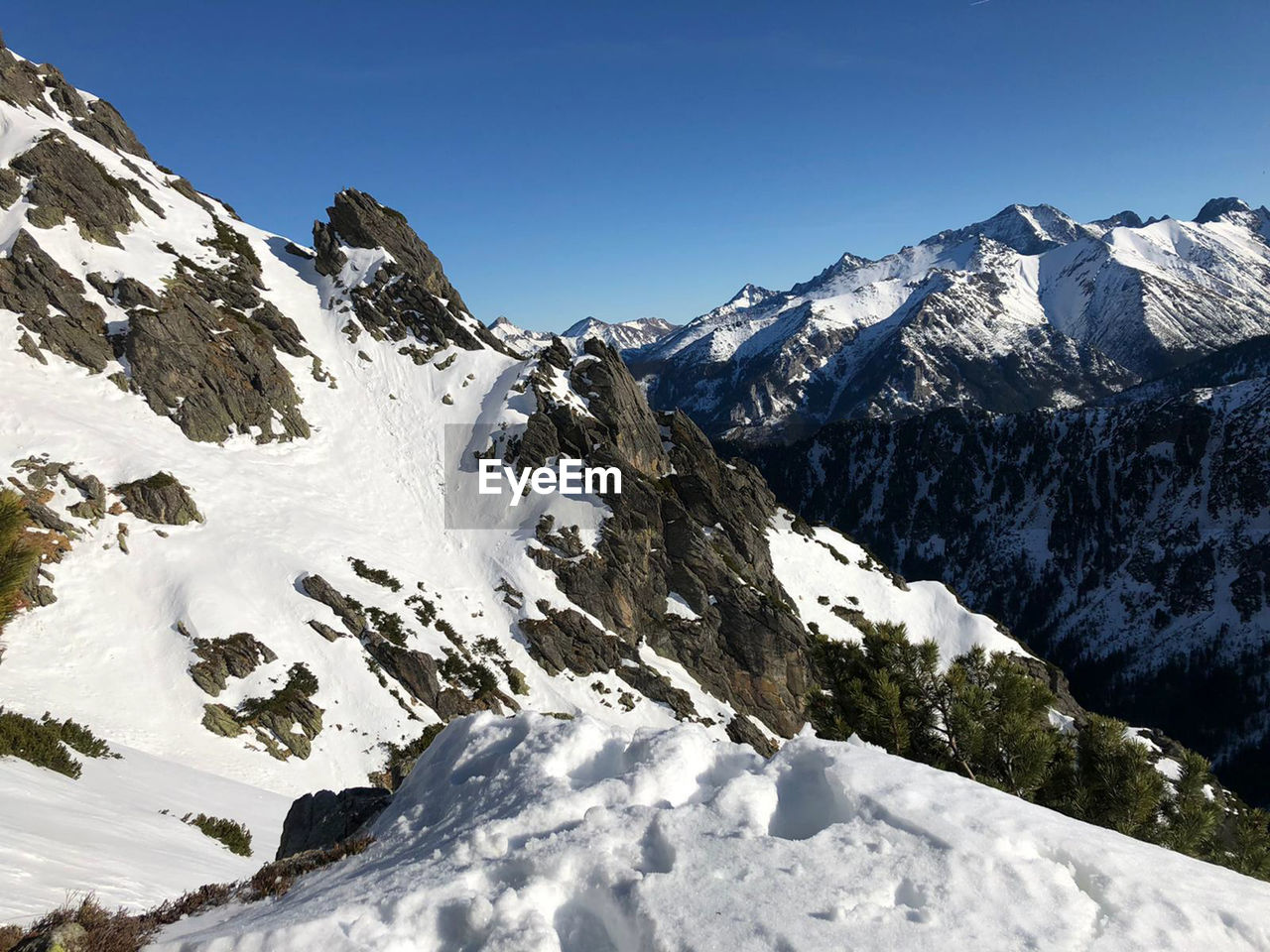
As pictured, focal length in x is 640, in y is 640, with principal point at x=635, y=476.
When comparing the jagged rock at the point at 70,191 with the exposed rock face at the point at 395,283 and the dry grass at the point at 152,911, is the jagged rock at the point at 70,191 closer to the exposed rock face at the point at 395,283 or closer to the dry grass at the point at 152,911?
the exposed rock face at the point at 395,283

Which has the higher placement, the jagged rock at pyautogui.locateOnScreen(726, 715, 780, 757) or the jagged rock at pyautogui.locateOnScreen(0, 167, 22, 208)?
the jagged rock at pyautogui.locateOnScreen(0, 167, 22, 208)

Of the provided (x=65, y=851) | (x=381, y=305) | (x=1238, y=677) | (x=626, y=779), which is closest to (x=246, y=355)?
(x=381, y=305)

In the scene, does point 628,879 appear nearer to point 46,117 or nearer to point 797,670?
point 797,670

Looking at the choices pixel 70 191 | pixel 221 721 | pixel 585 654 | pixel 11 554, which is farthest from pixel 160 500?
pixel 11 554

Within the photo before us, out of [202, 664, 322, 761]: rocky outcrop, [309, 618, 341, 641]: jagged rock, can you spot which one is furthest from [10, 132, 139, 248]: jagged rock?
[202, 664, 322, 761]: rocky outcrop

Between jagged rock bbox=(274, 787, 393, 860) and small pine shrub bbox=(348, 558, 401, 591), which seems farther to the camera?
small pine shrub bbox=(348, 558, 401, 591)

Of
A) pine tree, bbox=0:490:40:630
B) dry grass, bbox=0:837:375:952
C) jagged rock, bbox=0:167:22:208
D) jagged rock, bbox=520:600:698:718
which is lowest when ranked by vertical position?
jagged rock, bbox=520:600:698:718

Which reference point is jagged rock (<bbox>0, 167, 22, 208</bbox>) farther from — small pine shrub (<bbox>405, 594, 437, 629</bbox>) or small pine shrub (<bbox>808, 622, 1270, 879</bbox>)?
small pine shrub (<bbox>808, 622, 1270, 879</bbox>)
